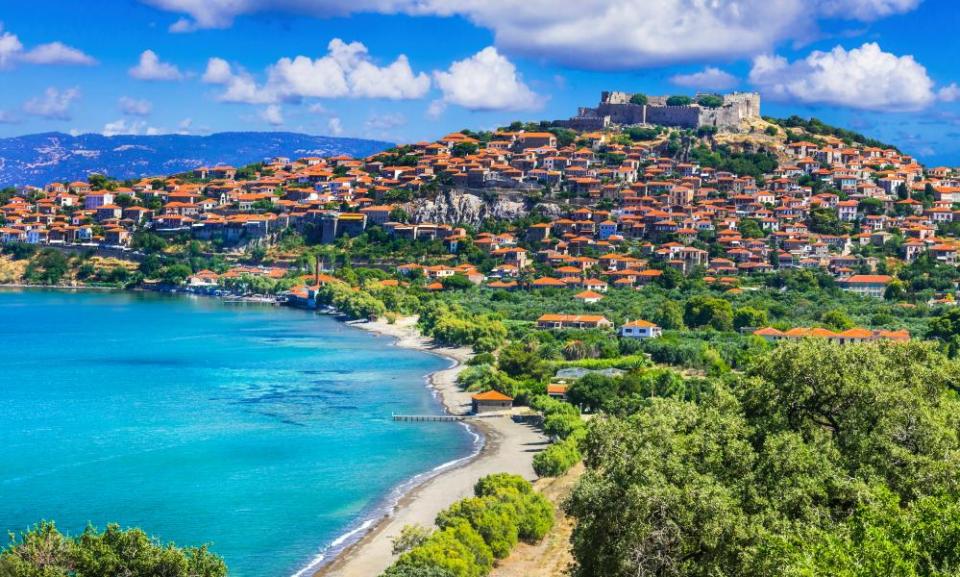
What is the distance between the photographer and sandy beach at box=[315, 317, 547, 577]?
19594 mm

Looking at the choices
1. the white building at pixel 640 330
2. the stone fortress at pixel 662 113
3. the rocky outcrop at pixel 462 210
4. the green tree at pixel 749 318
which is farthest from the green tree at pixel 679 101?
the white building at pixel 640 330

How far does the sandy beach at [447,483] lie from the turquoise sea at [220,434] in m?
0.62

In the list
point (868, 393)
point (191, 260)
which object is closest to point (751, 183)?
point (191, 260)

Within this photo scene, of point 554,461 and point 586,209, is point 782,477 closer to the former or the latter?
point 554,461

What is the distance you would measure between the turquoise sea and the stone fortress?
37.7 meters

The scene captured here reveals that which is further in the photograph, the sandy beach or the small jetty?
the small jetty

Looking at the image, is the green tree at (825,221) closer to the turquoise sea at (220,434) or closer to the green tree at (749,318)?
the green tree at (749,318)

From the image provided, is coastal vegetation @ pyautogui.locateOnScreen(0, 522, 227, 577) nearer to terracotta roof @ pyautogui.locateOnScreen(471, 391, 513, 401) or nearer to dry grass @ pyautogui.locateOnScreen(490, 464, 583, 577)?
dry grass @ pyautogui.locateOnScreen(490, 464, 583, 577)

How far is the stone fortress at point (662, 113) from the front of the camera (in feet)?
266

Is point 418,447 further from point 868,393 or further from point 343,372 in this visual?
point 868,393

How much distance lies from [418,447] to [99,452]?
7.81 metres

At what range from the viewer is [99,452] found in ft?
91.6

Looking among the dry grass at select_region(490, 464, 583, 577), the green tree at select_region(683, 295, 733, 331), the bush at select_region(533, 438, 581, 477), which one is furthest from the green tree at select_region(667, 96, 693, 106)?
the dry grass at select_region(490, 464, 583, 577)

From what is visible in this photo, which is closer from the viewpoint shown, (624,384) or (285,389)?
(624,384)
